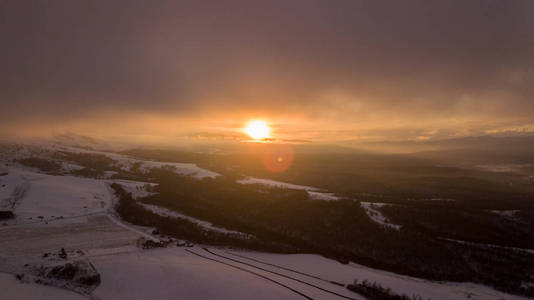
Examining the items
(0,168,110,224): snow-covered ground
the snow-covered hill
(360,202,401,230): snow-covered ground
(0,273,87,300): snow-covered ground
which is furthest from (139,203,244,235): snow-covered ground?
(360,202,401,230): snow-covered ground

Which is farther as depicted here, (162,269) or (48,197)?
(48,197)

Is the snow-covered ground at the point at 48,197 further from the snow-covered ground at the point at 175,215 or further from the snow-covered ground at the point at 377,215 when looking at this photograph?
the snow-covered ground at the point at 377,215

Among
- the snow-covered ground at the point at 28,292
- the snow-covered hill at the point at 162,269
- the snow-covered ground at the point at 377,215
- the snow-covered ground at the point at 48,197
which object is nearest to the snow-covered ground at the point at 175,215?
the snow-covered ground at the point at 48,197

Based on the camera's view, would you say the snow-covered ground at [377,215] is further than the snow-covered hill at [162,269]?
Yes

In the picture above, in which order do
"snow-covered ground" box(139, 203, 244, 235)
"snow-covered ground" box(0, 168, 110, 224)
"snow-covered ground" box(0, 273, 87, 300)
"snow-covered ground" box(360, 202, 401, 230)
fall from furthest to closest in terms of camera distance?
"snow-covered ground" box(360, 202, 401, 230), "snow-covered ground" box(139, 203, 244, 235), "snow-covered ground" box(0, 168, 110, 224), "snow-covered ground" box(0, 273, 87, 300)

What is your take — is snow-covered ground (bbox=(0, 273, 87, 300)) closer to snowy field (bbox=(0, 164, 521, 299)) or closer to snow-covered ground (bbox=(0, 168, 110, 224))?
snowy field (bbox=(0, 164, 521, 299))

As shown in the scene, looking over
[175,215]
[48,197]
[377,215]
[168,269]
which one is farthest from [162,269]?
[48,197]

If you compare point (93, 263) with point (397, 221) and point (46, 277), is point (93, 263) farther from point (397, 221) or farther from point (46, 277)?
point (397, 221)

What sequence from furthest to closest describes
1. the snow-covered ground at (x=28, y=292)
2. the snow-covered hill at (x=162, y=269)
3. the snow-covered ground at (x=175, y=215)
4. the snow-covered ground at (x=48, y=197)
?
the snow-covered ground at (x=175, y=215)
the snow-covered ground at (x=48, y=197)
the snow-covered hill at (x=162, y=269)
the snow-covered ground at (x=28, y=292)

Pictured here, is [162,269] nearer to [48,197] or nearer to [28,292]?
[28,292]

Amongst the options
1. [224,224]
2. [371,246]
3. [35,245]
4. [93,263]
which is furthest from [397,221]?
[35,245]

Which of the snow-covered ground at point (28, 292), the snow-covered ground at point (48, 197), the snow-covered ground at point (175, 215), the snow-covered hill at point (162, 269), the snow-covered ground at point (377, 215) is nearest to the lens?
the snow-covered ground at point (28, 292)

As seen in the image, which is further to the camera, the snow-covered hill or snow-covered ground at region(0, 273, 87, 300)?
the snow-covered hill
